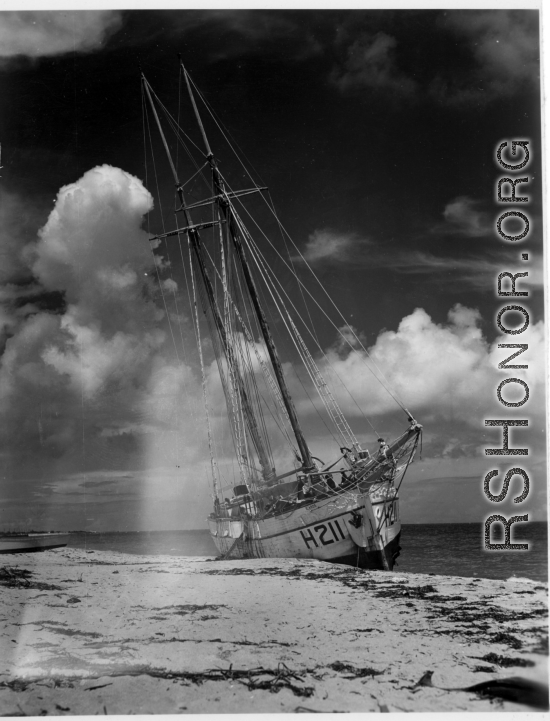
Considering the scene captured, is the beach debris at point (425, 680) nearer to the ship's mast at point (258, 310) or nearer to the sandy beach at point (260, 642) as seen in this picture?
the sandy beach at point (260, 642)

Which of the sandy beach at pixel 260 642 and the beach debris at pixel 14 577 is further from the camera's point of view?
the beach debris at pixel 14 577

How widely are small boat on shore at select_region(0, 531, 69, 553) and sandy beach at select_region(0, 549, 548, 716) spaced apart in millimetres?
1280

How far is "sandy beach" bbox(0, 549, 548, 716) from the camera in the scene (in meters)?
7.93

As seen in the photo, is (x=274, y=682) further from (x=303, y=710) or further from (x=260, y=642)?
(x=260, y=642)

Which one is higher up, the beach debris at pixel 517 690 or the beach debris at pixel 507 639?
the beach debris at pixel 507 639

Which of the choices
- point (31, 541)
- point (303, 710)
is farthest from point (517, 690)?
point (31, 541)

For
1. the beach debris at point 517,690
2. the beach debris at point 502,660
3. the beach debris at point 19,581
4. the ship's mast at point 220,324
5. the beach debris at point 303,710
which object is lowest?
the beach debris at point 303,710

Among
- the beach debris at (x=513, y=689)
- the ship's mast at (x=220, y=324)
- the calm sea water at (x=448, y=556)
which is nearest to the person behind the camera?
the beach debris at (x=513, y=689)

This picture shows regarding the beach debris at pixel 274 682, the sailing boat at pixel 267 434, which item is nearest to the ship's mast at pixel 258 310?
the sailing boat at pixel 267 434

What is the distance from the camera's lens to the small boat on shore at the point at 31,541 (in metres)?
12.3

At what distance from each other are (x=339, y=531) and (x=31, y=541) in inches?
264

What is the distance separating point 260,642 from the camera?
8.71 m

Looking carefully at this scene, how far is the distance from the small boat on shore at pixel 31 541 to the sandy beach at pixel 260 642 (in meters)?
1.28

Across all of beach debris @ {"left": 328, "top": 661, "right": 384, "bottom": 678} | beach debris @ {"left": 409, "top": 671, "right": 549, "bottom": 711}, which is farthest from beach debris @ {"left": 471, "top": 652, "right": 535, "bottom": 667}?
beach debris @ {"left": 328, "top": 661, "right": 384, "bottom": 678}
